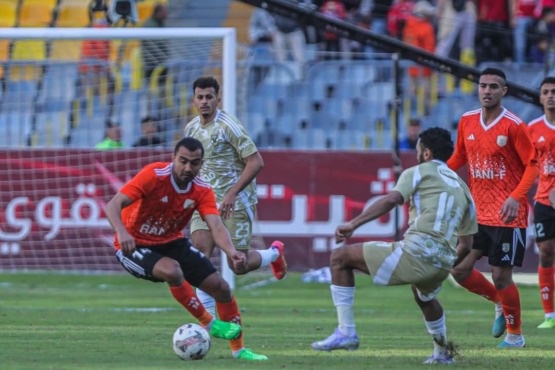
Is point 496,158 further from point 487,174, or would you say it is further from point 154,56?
point 154,56

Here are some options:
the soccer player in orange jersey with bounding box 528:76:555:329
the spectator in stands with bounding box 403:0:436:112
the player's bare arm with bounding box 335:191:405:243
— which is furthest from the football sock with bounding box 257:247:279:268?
the spectator in stands with bounding box 403:0:436:112

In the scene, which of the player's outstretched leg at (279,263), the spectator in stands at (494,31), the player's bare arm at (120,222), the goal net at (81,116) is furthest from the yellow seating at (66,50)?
the player's bare arm at (120,222)

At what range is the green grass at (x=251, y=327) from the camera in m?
8.90

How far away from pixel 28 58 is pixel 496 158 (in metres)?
12.3

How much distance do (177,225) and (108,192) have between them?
9488 millimetres

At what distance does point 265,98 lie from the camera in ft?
70.8

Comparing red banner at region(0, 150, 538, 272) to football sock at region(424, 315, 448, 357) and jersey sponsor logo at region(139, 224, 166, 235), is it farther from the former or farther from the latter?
football sock at region(424, 315, 448, 357)

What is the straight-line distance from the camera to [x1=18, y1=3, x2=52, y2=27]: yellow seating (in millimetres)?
23672

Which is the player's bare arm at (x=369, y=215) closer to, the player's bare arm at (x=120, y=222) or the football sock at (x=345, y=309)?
the football sock at (x=345, y=309)

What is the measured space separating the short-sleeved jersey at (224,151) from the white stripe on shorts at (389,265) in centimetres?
277

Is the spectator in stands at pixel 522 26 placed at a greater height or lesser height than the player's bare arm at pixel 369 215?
greater

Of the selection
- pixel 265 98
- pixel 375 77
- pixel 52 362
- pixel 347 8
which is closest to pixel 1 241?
pixel 265 98

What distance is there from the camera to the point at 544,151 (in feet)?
40.0

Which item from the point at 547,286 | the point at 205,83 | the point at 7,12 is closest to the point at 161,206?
the point at 205,83
